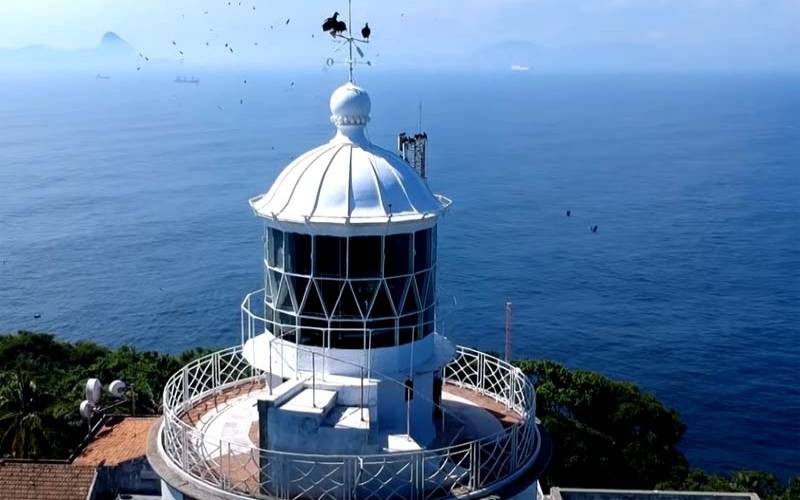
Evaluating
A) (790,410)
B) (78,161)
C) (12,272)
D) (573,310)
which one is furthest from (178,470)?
(78,161)

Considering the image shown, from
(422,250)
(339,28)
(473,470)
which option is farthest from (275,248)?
(473,470)

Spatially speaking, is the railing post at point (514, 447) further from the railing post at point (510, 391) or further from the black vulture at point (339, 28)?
the black vulture at point (339, 28)

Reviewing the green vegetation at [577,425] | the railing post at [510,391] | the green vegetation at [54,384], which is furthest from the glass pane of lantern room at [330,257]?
the green vegetation at [577,425]

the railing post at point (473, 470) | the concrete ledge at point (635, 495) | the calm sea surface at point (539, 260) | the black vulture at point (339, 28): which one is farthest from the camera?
the calm sea surface at point (539, 260)

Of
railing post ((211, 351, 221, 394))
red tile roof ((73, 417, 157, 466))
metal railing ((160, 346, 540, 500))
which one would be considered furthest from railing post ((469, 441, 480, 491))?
red tile roof ((73, 417, 157, 466))

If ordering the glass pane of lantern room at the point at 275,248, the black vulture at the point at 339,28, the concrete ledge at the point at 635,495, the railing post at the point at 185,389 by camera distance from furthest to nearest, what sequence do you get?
the concrete ledge at the point at 635,495 → the railing post at the point at 185,389 → the black vulture at the point at 339,28 → the glass pane of lantern room at the point at 275,248

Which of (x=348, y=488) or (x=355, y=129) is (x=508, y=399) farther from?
(x=355, y=129)
